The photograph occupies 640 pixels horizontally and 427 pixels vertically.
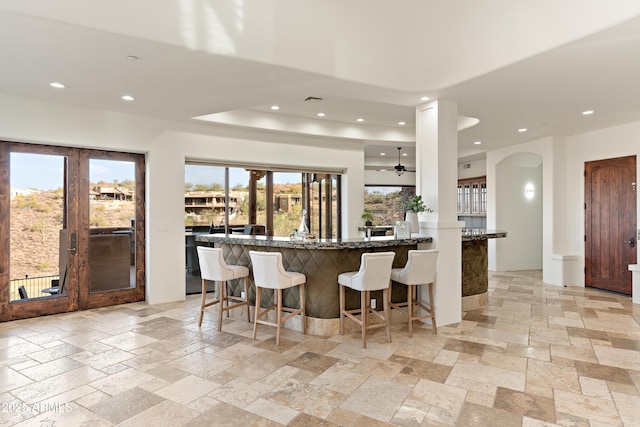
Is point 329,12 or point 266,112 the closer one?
point 329,12

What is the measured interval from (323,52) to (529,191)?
7196mm

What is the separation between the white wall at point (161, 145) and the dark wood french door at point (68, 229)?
0.81 ft

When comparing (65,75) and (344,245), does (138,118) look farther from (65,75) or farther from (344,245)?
(344,245)

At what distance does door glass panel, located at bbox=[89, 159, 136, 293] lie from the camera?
5352 millimetres

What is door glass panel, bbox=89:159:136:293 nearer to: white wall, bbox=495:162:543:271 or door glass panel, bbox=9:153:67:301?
door glass panel, bbox=9:153:67:301

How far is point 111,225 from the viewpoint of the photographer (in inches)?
216

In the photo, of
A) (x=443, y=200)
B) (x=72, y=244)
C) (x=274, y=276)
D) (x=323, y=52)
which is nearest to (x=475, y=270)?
(x=443, y=200)

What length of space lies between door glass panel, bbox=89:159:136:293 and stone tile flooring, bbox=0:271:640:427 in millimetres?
801

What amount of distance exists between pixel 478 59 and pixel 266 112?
3.72 meters

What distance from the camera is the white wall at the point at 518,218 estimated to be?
849 centimetres

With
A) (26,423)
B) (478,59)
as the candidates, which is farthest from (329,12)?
(26,423)

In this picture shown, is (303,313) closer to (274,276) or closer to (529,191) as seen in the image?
(274,276)

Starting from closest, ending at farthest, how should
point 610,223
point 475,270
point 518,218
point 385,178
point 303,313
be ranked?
point 303,313
point 475,270
point 610,223
point 518,218
point 385,178

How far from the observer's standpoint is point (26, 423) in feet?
8.13
